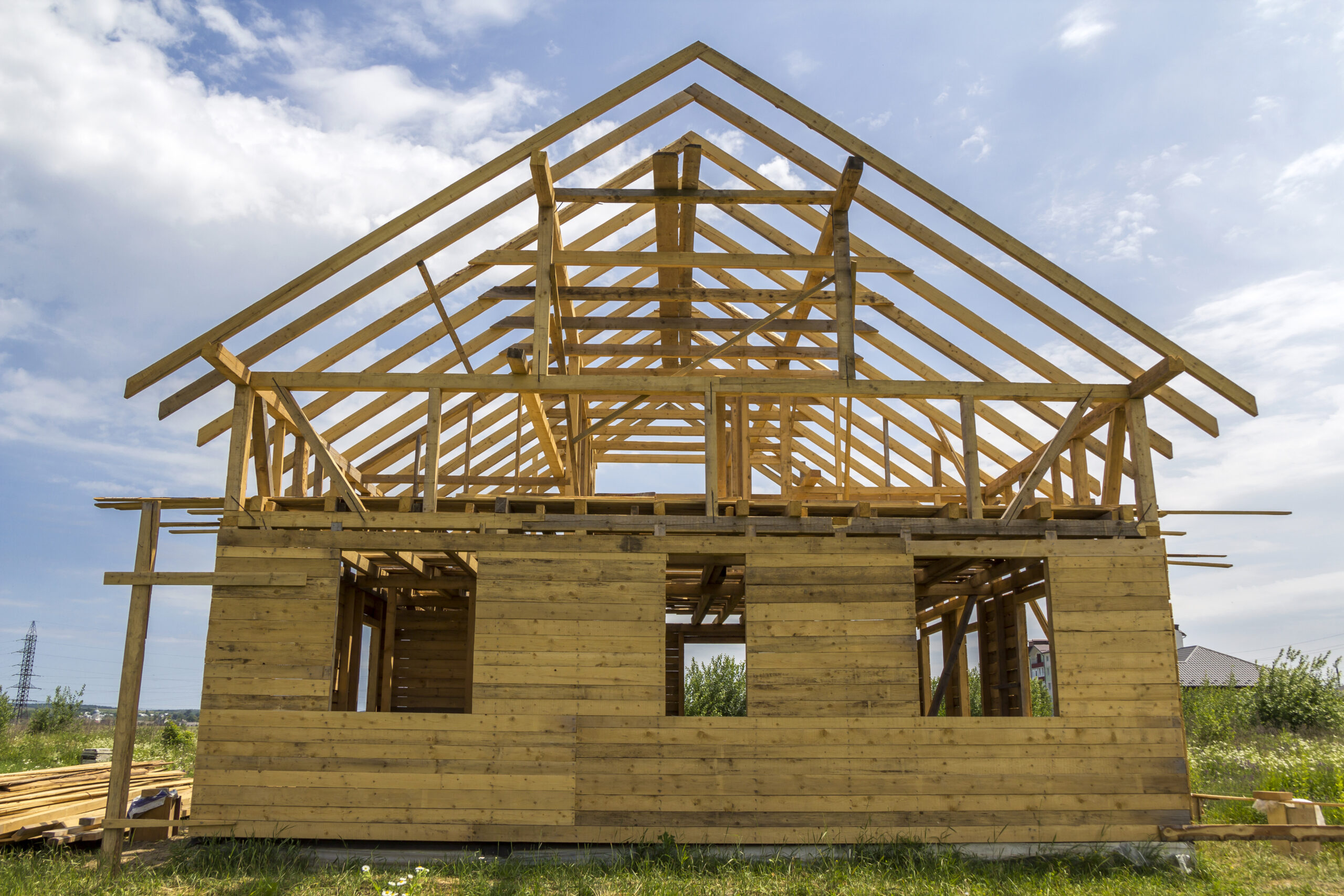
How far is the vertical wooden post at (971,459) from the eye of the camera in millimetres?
11734

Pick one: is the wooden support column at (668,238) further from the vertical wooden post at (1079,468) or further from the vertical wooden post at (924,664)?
the vertical wooden post at (924,664)

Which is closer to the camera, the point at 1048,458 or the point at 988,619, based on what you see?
the point at 1048,458

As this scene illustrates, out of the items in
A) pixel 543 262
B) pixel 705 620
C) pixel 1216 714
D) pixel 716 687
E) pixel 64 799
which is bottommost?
pixel 64 799

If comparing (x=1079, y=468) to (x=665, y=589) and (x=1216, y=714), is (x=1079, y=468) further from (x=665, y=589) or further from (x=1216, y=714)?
(x=1216, y=714)

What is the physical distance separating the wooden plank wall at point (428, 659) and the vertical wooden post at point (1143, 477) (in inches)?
458

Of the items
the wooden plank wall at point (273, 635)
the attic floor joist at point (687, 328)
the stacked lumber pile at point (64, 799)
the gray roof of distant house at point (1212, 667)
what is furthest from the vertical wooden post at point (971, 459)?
the gray roof of distant house at point (1212, 667)

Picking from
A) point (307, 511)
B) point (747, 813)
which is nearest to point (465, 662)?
point (307, 511)

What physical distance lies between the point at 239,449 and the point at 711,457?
5700mm

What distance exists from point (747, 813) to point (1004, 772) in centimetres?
296

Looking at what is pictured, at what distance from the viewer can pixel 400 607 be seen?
59.3ft

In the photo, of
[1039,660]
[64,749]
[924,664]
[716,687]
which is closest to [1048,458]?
[924,664]

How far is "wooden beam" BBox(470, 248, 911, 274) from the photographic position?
12742mm

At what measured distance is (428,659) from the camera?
59.3 feet

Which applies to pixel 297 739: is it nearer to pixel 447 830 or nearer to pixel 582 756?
pixel 447 830
